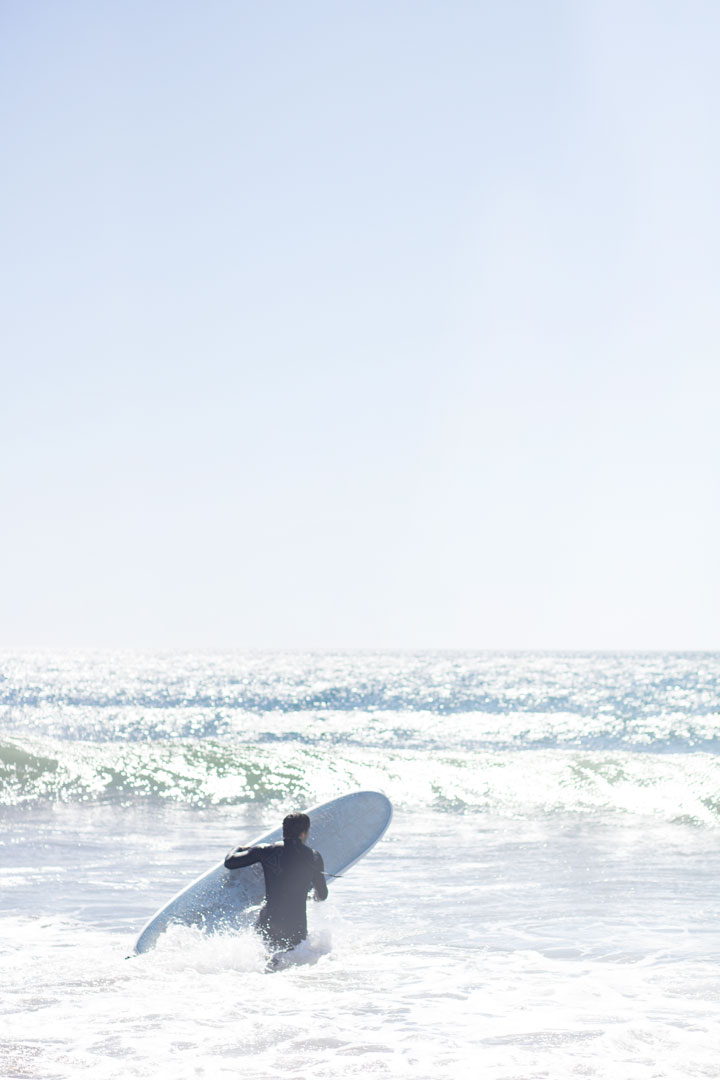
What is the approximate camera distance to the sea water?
632 cm

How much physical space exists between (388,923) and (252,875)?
1.49m

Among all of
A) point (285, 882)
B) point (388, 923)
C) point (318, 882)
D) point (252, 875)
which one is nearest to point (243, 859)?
point (285, 882)

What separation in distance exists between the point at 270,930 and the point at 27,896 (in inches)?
154

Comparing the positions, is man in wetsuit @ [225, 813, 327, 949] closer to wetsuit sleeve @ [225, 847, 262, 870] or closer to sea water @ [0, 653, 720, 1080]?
wetsuit sleeve @ [225, 847, 262, 870]

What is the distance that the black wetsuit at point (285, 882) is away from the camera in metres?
8.59

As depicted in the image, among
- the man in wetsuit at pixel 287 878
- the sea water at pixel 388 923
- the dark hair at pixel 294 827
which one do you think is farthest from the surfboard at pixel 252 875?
the dark hair at pixel 294 827

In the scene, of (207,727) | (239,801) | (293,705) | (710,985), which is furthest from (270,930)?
(293,705)

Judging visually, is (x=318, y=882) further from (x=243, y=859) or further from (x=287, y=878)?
(x=243, y=859)

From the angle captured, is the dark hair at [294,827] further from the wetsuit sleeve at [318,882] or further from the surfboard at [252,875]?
the surfboard at [252,875]

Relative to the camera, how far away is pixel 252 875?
9969 mm

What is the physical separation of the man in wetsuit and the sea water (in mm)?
230

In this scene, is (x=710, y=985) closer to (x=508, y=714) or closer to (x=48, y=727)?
(x=48, y=727)

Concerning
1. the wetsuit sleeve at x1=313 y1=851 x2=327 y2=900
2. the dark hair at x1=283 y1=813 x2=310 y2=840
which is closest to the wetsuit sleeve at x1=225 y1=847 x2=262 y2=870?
the dark hair at x1=283 y1=813 x2=310 y2=840

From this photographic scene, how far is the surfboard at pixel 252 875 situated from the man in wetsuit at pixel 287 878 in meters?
0.78
